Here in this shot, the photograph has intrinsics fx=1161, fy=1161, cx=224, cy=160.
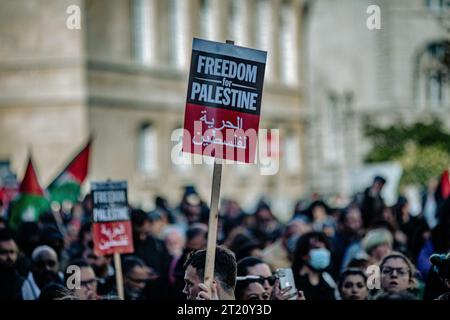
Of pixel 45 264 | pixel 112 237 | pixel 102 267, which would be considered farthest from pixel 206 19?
pixel 45 264

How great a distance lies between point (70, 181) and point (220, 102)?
967cm

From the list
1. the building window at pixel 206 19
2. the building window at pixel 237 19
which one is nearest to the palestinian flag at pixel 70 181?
the building window at pixel 206 19

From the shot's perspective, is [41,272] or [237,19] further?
[237,19]

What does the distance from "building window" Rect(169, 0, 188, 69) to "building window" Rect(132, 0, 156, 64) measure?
132cm

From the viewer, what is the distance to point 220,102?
22.9 feet

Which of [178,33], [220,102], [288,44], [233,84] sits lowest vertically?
[220,102]

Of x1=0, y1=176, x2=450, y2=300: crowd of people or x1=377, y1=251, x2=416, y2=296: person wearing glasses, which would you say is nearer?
x1=0, y1=176, x2=450, y2=300: crowd of people

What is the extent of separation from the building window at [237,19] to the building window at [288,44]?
361cm

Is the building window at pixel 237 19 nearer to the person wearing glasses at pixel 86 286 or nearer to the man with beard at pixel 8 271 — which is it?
the man with beard at pixel 8 271

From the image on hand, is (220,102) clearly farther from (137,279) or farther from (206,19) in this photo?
(206,19)

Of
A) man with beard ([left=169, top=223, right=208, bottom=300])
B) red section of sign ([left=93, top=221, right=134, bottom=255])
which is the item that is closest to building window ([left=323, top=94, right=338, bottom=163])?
man with beard ([left=169, top=223, right=208, bottom=300])

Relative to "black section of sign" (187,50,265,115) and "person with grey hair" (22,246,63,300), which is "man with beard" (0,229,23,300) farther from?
"black section of sign" (187,50,265,115)

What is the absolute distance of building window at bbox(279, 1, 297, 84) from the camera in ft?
157

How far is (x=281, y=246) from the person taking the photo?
1268cm
